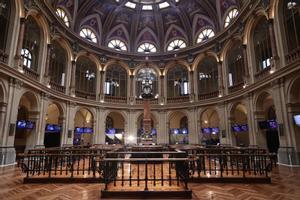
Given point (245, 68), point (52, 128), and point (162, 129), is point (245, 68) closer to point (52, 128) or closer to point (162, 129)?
point (162, 129)

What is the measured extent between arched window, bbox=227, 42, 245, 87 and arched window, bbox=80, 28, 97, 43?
13741mm

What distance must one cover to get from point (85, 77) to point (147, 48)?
26.6 ft

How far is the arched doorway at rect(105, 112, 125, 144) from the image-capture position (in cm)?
2112

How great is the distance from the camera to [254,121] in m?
12.6

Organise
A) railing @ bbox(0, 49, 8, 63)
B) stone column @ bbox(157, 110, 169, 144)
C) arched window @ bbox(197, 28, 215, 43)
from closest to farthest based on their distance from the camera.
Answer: railing @ bbox(0, 49, 8, 63) → arched window @ bbox(197, 28, 215, 43) → stone column @ bbox(157, 110, 169, 144)

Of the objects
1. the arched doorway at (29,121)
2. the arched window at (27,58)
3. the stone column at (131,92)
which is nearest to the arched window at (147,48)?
the stone column at (131,92)

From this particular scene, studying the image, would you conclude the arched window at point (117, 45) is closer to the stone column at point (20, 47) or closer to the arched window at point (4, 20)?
the stone column at point (20, 47)

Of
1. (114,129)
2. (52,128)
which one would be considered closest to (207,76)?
(114,129)

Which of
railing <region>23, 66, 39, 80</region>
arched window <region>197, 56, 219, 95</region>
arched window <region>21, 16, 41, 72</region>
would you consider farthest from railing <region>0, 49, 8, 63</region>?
arched window <region>197, 56, 219, 95</region>

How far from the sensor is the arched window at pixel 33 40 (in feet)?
40.5

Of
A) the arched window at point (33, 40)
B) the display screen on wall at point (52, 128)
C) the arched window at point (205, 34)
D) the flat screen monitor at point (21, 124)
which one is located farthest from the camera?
the arched window at point (205, 34)

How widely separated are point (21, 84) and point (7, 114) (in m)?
1.92

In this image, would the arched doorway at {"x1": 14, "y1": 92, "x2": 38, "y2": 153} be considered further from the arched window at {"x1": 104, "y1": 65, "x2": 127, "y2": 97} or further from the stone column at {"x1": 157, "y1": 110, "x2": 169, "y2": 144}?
the stone column at {"x1": 157, "y1": 110, "x2": 169, "y2": 144}

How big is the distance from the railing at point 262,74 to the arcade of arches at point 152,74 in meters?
0.07
